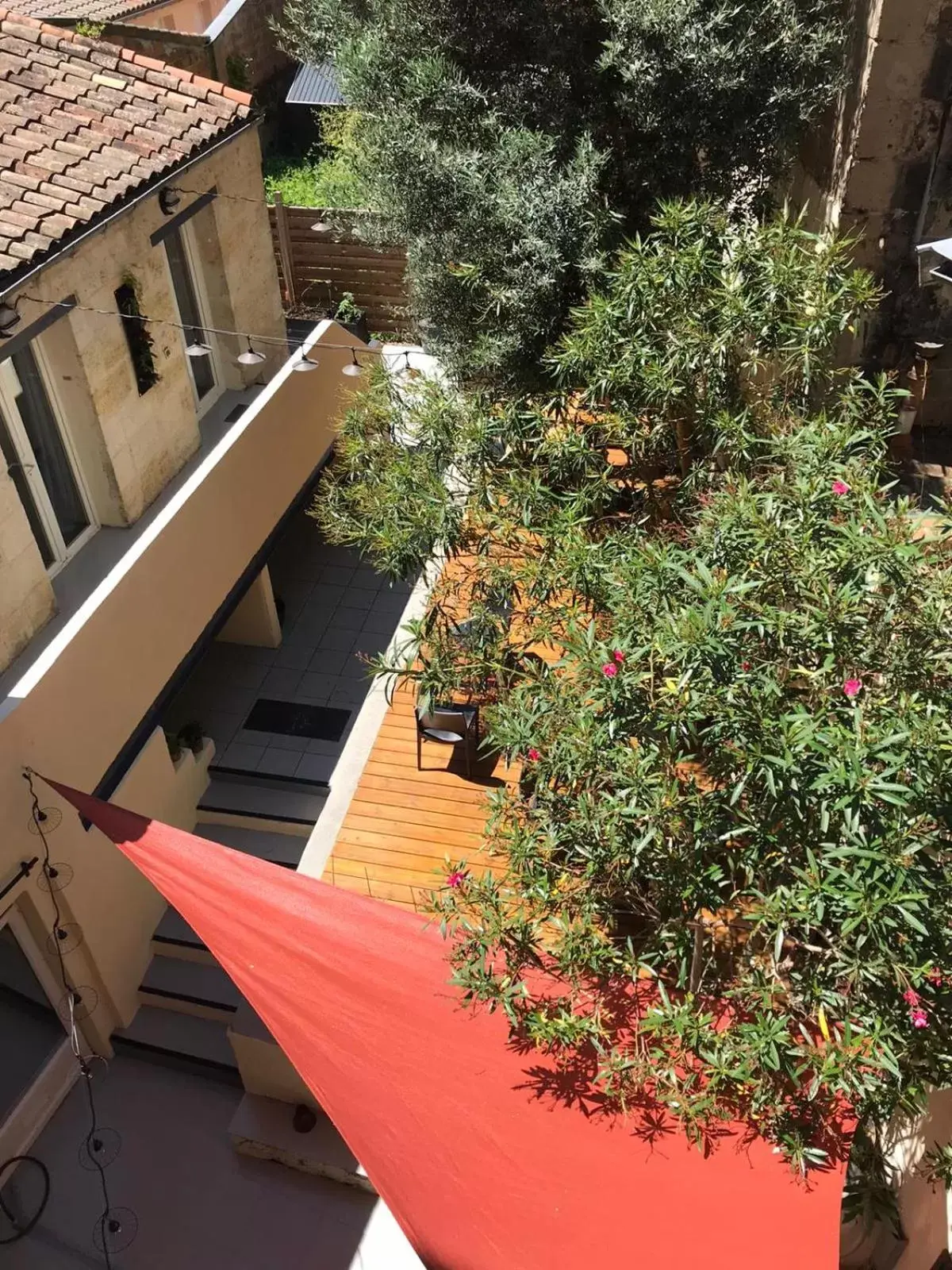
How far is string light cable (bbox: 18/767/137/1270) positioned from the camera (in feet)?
27.9

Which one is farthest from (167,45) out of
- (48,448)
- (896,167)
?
(896,167)

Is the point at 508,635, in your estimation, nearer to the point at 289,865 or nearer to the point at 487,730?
the point at 487,730

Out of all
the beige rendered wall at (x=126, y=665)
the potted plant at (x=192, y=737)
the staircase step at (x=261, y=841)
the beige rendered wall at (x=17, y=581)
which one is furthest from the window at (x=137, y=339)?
the staircase step at (x=261, y=841)

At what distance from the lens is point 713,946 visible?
631 cm

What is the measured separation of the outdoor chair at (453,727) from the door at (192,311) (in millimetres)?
4640

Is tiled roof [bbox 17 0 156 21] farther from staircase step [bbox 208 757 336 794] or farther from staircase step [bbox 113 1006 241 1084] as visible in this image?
staircase step [bbox 113 1006 241 1084]

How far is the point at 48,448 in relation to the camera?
29.1ft

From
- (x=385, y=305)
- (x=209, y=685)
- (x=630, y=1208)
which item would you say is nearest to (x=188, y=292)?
(x=209, y=685)

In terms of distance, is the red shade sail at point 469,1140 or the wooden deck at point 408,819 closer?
the red shade sail at point 469,1140

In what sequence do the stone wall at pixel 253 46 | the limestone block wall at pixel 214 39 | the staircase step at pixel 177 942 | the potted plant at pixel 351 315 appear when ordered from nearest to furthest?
the staircase step at pixel 177 942, the limestone block wall at pixel 214 39, the potted plant at pixel 351 315, the stone wall at pixel 253 46

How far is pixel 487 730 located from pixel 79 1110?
18.9 feet

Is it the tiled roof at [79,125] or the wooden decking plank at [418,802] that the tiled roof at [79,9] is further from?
the wooden decking plank at [418,802]

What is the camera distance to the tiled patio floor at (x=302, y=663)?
12070 millimetres

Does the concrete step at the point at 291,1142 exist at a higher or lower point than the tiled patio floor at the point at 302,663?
lower
